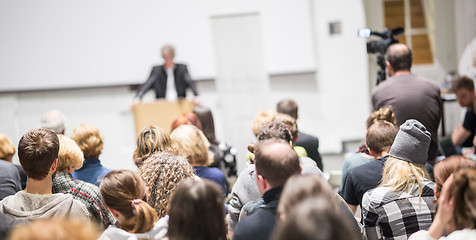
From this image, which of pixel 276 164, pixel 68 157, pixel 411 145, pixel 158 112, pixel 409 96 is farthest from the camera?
pixel 158 112

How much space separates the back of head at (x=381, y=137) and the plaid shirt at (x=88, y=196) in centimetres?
134

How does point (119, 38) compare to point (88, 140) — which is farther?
point (119, 38)

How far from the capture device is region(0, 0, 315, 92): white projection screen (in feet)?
21.2

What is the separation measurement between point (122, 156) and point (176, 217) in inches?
208

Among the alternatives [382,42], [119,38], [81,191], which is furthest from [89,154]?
[119,38]

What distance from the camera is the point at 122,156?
6.89m

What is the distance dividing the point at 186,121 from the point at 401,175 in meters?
1.82

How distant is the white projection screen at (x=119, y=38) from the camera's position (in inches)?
254

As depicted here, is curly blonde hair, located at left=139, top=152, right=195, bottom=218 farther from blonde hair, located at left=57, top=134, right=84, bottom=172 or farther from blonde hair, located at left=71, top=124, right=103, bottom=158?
blonde hair, located at left=71, top=124, right=103, bottom=158

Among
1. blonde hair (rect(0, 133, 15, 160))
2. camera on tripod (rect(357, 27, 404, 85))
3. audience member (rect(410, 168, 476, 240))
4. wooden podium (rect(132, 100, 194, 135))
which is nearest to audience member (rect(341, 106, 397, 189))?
camera on tripod (rect(357, 27, 404, 85))

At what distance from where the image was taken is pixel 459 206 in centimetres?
179

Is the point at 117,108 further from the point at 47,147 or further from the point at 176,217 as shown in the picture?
the point at 176,217

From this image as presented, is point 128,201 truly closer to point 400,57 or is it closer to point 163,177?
point 163,177

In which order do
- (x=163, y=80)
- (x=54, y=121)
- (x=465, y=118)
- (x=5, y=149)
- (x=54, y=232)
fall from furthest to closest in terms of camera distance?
1. (x=163, y=80)
2. (x=465, y=118)
3. (x=54, y=121)
4. (x=5, y=149)
5. (x=54, y=232)
